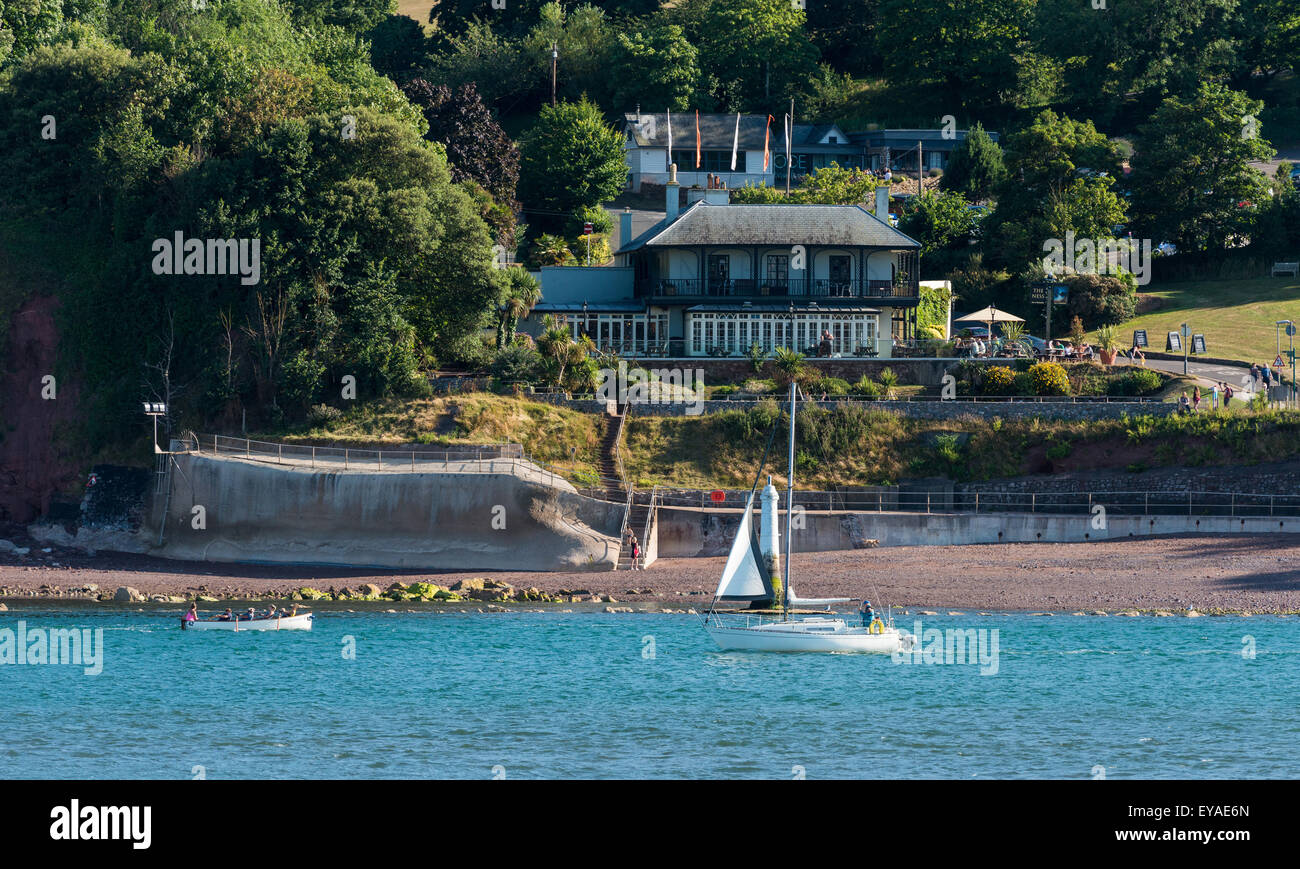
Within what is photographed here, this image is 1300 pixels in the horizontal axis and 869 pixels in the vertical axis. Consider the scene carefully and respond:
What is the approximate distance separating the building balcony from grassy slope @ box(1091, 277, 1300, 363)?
462 inches

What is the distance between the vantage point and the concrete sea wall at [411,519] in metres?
56.5

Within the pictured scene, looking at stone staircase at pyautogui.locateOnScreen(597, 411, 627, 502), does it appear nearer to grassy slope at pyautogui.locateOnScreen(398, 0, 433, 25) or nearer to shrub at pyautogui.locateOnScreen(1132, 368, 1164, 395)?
shrub at pyautogui.locateOnScreen(1132, 368, 1164, 395)

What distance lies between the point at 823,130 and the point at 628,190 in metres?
14.1

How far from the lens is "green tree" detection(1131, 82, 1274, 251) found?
83125 mm

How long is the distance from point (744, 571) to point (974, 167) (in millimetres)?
57951

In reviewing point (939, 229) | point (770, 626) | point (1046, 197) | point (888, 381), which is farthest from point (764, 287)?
point (770, 626)

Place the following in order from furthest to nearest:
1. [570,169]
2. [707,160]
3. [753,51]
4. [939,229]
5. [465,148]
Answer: [753,51] < [707,160] < [570,169] < [939,229] < [465,148]

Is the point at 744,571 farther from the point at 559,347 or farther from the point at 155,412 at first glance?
the point at 155,412

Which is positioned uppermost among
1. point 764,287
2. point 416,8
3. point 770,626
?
point 416,8

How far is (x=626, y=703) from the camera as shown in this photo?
39.4 metres

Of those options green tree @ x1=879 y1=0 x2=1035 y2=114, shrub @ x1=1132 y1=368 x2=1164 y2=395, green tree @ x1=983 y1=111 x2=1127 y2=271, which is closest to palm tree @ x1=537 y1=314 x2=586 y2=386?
shrub @ x1=1132 y1=368 x2=1164 y2=395

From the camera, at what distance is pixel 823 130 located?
10431 cm

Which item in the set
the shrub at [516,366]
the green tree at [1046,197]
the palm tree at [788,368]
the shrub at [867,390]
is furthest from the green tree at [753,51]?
the shrub at [516,366]
